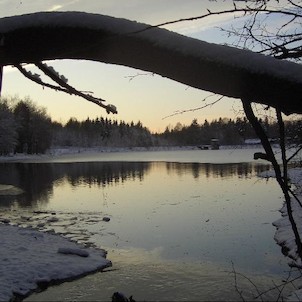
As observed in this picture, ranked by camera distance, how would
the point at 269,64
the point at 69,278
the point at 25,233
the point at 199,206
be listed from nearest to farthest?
the point at 269,64
the point at 69,278
the point at 25,233
the point at 199,206

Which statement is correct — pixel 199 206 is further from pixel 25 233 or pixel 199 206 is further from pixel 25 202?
pixel 25 202

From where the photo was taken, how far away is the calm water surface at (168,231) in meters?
9.30

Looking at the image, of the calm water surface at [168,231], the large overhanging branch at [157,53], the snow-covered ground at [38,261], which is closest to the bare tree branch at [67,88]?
the large overhanging branch at [157,53]

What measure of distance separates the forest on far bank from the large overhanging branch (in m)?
0.75

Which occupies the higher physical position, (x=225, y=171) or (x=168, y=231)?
(x=225, y=171)

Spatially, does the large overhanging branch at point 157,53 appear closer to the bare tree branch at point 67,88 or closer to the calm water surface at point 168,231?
the bare tree branch at point 67,88

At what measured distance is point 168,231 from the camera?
1459 centimetres

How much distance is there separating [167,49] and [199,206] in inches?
708

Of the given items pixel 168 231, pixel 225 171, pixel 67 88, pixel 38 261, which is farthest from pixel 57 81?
pixel 225 171

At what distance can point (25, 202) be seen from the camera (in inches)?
883

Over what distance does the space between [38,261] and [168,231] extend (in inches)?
190

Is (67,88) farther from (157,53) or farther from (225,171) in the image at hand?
(225,171)

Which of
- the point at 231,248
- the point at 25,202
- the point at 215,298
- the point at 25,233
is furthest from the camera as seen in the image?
the point at 25,202

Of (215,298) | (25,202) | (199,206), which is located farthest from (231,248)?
(25,202)
